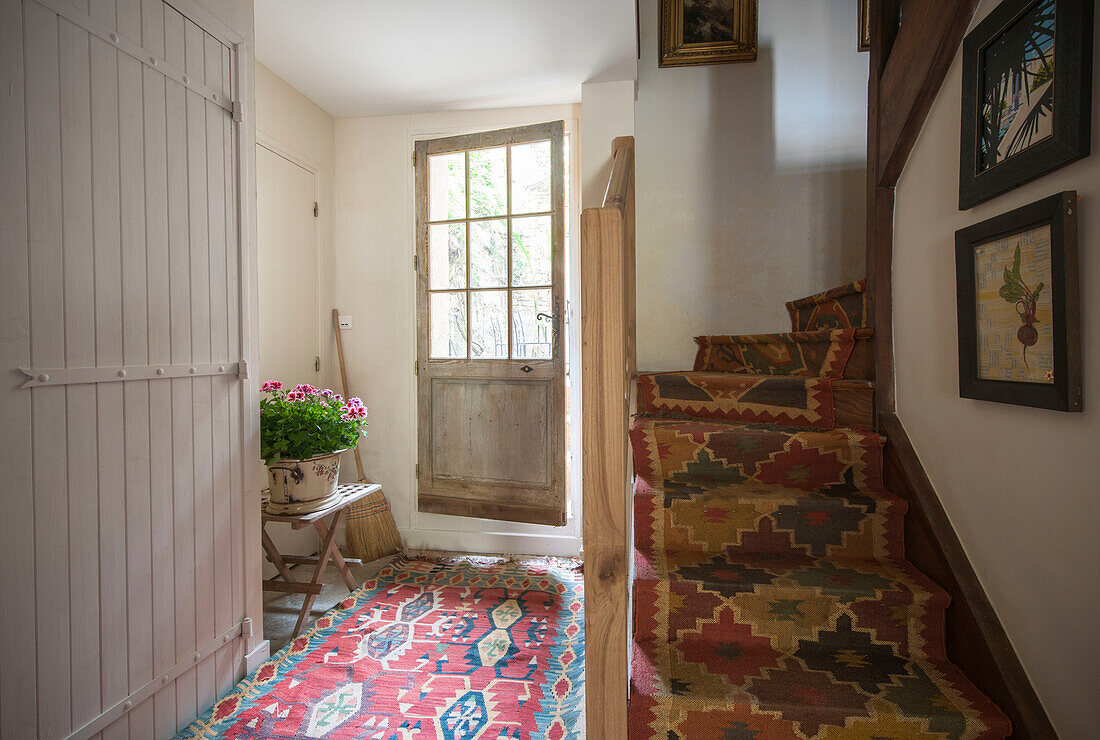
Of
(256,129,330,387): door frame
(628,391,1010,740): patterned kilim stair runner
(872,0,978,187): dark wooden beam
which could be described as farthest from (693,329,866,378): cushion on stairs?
(256,129,330,387): door frame

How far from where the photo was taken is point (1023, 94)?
41.7 inches

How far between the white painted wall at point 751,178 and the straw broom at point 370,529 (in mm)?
1762

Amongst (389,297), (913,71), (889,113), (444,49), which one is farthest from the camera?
(389,297)

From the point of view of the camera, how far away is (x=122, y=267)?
5.02 ft

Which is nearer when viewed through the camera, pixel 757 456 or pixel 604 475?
pixel 604 475

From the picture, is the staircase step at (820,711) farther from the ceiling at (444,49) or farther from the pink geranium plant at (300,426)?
the ceiling at (444,49)

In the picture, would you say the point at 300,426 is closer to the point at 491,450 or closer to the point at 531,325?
the point at 491,450

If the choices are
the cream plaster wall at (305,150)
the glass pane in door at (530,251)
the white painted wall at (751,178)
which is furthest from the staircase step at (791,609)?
the cream plaster wall at (305,150)

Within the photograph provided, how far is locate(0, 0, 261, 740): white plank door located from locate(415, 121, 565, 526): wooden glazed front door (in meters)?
1.28

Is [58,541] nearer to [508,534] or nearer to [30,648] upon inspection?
[30,648]

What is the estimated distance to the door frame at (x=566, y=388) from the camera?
3.01 meters

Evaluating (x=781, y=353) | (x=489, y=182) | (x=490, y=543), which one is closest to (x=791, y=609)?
(x=781, y=353)

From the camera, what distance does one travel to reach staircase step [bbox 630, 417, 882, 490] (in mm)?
1636

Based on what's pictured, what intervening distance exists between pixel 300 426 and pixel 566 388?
4.56ft
